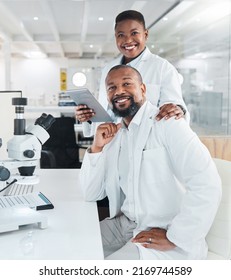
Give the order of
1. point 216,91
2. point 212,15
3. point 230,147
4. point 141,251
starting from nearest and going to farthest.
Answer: point 141,251 → point 230,147 → point 212,15 → point 216,91

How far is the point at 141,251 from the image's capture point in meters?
0.92

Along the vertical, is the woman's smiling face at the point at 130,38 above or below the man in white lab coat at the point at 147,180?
above

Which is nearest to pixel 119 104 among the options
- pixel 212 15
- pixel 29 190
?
pixel 29 190

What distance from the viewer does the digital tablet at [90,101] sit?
39.9 inches

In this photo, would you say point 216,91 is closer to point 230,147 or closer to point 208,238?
point 230,147

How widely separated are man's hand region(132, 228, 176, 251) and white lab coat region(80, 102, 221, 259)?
0.02 meters

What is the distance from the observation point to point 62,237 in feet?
2.52

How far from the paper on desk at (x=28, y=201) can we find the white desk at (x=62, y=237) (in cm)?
2

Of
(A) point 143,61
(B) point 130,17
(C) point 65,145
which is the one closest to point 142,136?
(A) point 143,61

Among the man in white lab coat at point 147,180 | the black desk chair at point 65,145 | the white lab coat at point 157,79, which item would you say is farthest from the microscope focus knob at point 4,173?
the black desk chair at point 65,145

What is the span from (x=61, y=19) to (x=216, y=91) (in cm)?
140

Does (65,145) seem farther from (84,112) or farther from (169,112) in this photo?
(169,112)

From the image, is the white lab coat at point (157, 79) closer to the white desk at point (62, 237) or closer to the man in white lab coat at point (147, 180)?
the man in white lab coat at point (147, 180)

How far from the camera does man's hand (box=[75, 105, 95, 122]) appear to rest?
1128 mm
